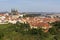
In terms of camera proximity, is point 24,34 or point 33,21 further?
point 33,21

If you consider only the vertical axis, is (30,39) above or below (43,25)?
above

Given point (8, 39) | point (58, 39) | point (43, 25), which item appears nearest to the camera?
point (8, 39)

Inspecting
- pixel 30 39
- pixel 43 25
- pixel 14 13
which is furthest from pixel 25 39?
pixel 14 13

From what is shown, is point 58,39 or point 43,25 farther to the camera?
point 43,25

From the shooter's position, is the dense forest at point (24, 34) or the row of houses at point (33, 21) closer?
the dense forest at point (24, 34)

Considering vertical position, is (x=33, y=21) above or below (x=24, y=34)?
below

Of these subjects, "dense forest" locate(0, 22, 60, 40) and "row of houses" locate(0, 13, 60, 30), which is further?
"row of houses" locate(0, 13, 60, 30)

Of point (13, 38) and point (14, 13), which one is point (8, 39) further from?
point (14, 13)

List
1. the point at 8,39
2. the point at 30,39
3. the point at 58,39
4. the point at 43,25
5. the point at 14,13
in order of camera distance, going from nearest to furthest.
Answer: the point at 8,39 < the point at 30,39 < the point at 58,39 < the point at 43,25 < the point at 14,13

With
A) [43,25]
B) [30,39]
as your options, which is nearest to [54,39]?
[30,39]

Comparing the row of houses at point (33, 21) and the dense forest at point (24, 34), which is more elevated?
the dense forest at point (24, 34)

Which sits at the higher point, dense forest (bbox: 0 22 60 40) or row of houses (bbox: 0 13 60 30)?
dense forest (bbox: 0 22 60 40)
